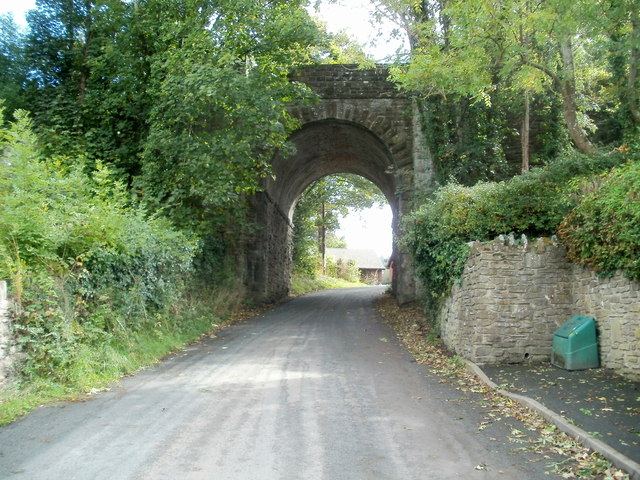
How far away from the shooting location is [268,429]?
5.68m

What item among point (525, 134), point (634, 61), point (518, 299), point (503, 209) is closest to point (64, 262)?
point (518, 299)

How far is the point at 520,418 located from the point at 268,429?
296 centimetres

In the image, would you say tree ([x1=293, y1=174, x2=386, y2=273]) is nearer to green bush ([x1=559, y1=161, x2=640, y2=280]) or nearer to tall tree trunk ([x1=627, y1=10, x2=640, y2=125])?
tall tree trunk ([x1=627, y1=10, x2=640, y2=125])

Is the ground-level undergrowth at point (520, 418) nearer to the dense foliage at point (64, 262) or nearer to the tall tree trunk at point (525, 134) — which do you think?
the dense foliage at point (64, 262)

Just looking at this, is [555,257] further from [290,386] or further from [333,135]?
[333,135]

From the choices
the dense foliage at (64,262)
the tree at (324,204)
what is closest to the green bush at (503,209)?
the dense foliage at (64,262)

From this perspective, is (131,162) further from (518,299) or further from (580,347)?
(580,347)

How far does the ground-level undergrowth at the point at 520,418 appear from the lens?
4.60 meters

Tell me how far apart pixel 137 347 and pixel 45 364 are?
86.2 inches

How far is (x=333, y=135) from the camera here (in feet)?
67.2

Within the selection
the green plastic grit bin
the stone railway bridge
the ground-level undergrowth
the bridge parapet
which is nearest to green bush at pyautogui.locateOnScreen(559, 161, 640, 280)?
the green plastic grit bin

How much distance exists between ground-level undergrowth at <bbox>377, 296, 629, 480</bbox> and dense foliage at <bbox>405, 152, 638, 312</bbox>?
1.48 m

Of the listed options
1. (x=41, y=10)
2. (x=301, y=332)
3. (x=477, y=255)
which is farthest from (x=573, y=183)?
(x=41, y=10)

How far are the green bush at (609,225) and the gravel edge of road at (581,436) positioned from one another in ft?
7.55
